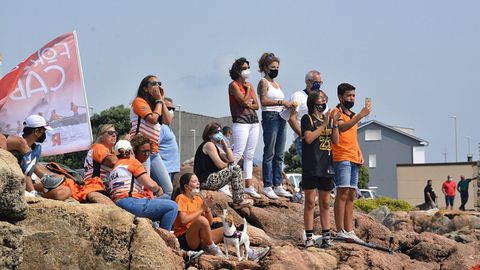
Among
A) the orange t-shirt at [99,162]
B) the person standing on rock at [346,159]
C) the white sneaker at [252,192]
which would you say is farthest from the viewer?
the white sneaker at [252,192]

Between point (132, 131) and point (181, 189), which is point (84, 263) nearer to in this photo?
point (181, 189)

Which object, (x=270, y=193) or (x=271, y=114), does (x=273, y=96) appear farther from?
(x=270, y=193)

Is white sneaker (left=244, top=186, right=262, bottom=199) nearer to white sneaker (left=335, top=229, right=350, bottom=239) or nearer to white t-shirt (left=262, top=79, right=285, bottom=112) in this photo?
white t-shirt (left=262, top=79, right=285, bottom=112)

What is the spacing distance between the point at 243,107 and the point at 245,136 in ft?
1.42

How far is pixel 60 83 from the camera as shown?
14.8 metres

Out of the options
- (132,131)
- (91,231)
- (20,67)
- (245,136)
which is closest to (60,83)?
(20,67)

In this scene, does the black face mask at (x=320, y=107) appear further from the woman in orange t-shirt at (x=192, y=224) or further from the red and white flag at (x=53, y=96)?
the red and white flag at (x=53, y=96)

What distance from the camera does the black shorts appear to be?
1309 centimetres

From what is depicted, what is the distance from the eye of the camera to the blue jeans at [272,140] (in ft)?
50.0

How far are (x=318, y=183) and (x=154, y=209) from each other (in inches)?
109

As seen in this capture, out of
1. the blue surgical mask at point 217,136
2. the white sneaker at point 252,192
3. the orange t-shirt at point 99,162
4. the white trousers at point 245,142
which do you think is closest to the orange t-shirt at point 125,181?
the orange t-shirt at point 99,162

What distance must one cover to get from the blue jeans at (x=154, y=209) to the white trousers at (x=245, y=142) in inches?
144

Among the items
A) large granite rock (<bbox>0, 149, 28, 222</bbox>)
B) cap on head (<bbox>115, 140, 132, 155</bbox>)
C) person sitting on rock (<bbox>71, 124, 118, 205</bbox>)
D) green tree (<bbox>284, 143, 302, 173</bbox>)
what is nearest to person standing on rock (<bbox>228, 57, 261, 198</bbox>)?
person sitting on rock (<bbox>71, 124, 118, 205</bbox>)

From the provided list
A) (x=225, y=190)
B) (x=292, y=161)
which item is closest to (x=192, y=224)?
(x=225, y=190)
